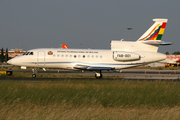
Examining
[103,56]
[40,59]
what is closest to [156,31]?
[103,56]

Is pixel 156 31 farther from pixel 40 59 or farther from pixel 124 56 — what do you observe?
pixel 40 59

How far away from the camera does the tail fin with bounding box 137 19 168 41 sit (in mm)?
30328

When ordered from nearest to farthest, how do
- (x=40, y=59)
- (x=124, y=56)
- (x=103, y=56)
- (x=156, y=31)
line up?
1. (x=40, y=59)
2. (x=124, y=56)
3. (x=103, y=56)
4. (x=156, y=31)

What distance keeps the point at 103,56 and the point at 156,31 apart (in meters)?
7.33

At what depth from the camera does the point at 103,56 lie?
97.7 feet

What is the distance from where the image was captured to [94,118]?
302 inches

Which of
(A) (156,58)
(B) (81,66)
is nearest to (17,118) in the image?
(B) (81,66)

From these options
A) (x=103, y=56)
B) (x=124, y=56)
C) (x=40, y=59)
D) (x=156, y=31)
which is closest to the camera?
(x=40, y=59)

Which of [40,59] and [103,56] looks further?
[103,56]

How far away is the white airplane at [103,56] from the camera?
2906 cm

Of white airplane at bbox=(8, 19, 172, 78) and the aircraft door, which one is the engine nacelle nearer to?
white airplane at bbox=(8, 19, 172, 78)

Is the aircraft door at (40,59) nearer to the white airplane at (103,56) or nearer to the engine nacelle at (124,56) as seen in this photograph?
the white airplane at (103,56)

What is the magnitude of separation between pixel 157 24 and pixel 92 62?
948cm

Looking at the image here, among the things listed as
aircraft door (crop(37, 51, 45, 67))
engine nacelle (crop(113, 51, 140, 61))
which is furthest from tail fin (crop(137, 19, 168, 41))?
aircraft door (crop(37, 51, 45, 67))
